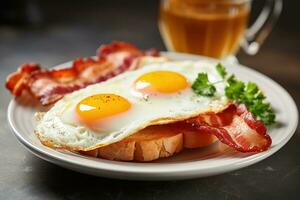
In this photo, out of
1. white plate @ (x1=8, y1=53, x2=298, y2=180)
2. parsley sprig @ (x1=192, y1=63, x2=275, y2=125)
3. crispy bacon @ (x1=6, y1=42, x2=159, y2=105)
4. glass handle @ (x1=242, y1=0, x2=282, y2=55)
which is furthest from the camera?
glass handle @ (x1=242, y1=0, x2=282, y2=55)

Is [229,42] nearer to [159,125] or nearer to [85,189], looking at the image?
[159,125]

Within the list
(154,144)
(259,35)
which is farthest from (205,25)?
(154,144)

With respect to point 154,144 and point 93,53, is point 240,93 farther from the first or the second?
point 93,53

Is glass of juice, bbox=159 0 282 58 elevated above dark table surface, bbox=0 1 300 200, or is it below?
above

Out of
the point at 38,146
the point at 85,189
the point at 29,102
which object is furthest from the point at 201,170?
the point at 29,102

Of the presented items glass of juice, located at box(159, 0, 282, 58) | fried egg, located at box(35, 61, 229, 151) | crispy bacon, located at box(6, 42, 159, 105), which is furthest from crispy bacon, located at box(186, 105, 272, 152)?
glass of juice, located at box(159, 0, 282, 58)

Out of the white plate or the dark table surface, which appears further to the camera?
the dark table surface

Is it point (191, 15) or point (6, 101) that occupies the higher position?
point (191, 15)

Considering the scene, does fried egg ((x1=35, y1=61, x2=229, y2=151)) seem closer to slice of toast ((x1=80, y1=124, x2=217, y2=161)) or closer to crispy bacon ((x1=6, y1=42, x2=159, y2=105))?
slice of toast ((x1=80, y1=124, x2=217, y2=161))
